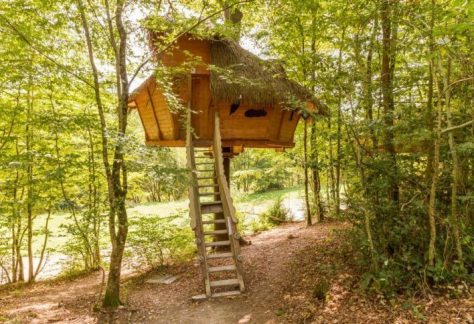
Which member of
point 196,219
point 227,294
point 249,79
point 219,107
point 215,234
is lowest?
point 227,294

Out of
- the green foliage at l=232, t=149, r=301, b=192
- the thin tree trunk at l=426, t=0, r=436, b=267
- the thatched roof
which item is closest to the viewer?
the thin tree trunk at l=426, t=0, r=436, b=267

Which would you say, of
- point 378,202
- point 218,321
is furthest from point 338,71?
point 218,321

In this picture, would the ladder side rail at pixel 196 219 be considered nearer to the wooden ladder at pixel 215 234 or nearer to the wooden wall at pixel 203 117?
the wooden ladder at pixel 215 234

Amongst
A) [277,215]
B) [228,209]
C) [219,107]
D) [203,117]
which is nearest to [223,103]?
[219,107]

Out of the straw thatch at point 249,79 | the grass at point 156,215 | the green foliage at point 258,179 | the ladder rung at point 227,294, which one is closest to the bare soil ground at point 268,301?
the ladder rung at point 227,294

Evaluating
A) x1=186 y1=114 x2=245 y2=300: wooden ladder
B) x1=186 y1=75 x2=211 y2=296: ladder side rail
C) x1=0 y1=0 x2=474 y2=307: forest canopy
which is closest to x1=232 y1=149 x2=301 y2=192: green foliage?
x1=186 y1=114 x2=245 y2=300: wooden ladder

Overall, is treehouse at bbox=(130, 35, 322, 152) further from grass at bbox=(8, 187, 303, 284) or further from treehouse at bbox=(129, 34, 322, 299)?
grass at bbox=(8, 187, 303, 284)

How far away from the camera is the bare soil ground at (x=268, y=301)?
14.7 feet

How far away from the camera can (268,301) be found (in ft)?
19.2

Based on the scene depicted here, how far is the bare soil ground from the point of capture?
448 cm

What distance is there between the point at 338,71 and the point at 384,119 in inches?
41.0

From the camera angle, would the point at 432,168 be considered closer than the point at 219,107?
Yes

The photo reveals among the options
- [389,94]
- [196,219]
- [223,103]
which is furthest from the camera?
[223,103]

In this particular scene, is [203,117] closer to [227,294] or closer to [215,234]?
[215,234]
